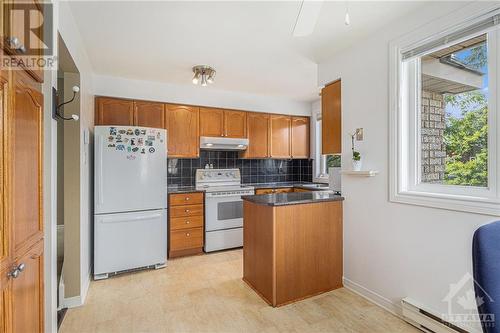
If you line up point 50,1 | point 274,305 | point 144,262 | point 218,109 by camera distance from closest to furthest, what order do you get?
point 50,1, point 274,305, point 144,262, point 218,109

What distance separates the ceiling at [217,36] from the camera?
6.27 ft

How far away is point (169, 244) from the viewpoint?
3391 millimetres

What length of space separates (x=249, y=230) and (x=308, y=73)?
2111 millimetres

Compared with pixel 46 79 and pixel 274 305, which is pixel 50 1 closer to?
pixel 46 79

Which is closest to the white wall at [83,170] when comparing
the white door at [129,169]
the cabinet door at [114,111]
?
the white door at [129,169]

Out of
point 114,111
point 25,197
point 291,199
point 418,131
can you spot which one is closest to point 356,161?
point 418,131

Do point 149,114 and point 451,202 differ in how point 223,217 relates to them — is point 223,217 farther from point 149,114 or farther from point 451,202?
point 451,202

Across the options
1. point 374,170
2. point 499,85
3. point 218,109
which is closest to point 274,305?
point 374,170

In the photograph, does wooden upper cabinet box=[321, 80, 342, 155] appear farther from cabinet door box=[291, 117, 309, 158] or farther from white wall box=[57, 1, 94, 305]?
white wall box=[57, 1, 94, 305]

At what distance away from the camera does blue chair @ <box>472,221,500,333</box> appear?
731 mm

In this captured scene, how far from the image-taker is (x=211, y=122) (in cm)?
395

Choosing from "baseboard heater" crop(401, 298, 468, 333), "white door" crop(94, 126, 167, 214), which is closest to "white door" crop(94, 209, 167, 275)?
"white door" crop(94, 126, 167, 214)

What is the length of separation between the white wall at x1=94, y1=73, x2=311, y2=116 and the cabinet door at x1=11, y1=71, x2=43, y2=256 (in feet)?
7.38

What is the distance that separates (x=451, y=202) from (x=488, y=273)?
1202 millimetres
